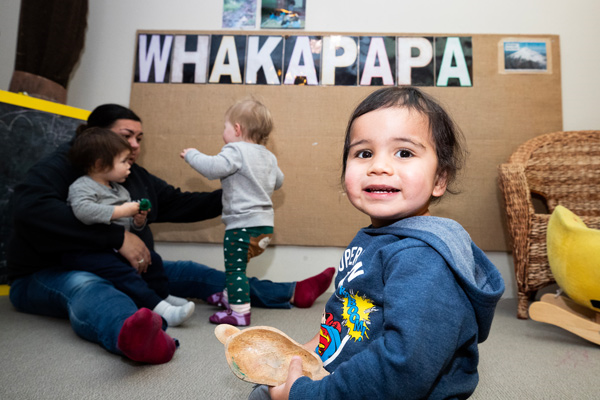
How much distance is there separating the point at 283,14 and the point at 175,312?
1.55m

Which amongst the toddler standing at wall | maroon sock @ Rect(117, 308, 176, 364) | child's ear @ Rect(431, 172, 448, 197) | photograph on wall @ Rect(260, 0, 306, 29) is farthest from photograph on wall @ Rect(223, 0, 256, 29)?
child's ear @ Rect(431, 172, 448, 197)

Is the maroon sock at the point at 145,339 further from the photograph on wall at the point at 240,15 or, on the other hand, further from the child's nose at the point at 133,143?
the photograph on wall at the point at 240,15

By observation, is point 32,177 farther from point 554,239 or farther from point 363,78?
point 554,239

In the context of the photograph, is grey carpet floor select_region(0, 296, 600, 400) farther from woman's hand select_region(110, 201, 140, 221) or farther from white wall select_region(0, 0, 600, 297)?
white wall select_region(0, 0, 600, 297)

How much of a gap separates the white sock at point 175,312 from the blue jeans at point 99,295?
16cm

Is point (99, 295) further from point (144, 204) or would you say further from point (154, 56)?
point (154, 56)

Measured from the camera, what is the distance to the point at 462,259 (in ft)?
1.67

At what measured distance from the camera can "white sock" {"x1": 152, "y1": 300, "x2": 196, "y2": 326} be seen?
1209 mm

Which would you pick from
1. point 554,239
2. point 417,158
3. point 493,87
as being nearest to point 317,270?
point 554,239

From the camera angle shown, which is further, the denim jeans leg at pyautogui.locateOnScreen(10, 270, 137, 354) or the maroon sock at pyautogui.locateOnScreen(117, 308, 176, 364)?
the denim jeans leg at pyautogui.locateOnScreen(10, 270, 137, 354)

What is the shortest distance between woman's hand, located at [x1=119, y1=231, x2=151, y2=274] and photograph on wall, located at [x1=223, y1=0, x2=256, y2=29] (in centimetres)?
127

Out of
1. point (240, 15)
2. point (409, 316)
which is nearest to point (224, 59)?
point (240, 15)

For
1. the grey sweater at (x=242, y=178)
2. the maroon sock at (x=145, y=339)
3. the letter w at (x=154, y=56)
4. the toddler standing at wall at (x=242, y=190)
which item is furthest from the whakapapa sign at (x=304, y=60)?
the maroon sock at (x=145, y=339)

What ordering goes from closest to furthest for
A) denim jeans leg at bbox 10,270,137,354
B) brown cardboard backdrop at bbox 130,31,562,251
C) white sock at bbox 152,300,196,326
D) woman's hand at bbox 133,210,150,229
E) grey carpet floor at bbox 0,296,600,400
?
grey carpet floor at bbox 0,296,600,400
denim jeans leg at bbox 10,270,137,354
white sock at bbox 152,300,196,326
woman's hand at bbox 133,210,150,229
brown cardboard backdrop at bbox 130,31,562,251
